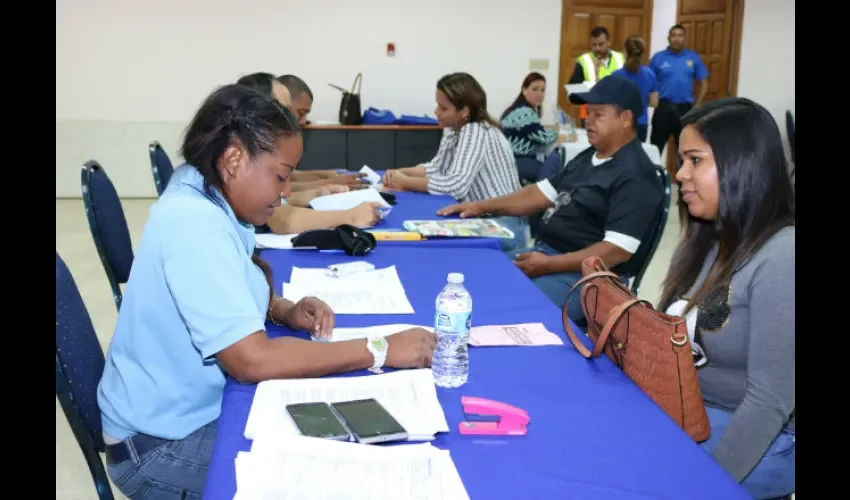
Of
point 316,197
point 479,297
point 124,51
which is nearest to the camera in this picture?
point 479,297

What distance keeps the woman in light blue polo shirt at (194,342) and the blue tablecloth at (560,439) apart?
89mm

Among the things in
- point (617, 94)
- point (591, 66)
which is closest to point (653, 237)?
point (617, 94)

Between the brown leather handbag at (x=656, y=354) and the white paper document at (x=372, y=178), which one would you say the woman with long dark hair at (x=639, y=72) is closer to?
the white paper document at (x=372, y=178)

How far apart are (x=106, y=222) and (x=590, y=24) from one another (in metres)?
6.42

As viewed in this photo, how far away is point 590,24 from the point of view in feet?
24.8

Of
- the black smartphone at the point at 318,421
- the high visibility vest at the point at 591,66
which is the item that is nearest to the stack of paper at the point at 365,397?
the black smartphone at the point at 318,421

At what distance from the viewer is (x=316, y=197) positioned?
10.8 feet

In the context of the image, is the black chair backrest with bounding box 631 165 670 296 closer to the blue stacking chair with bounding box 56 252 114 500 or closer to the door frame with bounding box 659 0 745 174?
the blue stacking chair with bounding box 56 252 114 500

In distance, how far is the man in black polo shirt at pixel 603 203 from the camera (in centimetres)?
256

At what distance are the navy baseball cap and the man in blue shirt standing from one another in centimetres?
505
